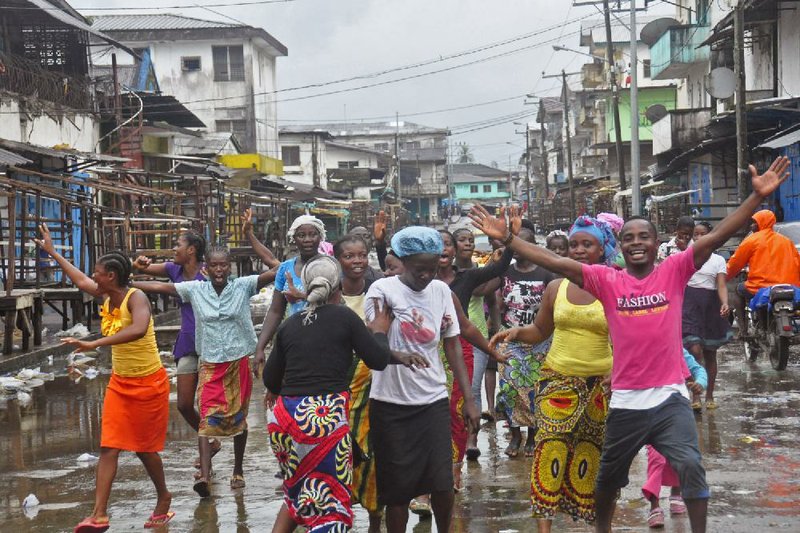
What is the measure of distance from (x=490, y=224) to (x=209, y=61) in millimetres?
57243

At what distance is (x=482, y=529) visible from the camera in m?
6.94

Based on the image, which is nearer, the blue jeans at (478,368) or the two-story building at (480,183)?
the blue jeans at (478,368)

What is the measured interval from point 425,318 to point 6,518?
3.37 meters

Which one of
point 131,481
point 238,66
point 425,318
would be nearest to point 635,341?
point 425,318

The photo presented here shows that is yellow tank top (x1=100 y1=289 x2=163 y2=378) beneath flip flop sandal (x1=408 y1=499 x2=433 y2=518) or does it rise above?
above

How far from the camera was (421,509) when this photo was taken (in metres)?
7.45

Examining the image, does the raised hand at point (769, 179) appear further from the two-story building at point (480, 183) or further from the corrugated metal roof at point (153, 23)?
the two-story building at point (480, 183)

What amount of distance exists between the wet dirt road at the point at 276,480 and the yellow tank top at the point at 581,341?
1072 millimetres

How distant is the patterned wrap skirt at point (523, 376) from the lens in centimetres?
892

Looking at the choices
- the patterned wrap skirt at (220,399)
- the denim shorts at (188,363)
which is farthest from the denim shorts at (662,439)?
the denim shorts at (188,363)

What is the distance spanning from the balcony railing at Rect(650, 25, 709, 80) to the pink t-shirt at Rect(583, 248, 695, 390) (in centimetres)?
3680

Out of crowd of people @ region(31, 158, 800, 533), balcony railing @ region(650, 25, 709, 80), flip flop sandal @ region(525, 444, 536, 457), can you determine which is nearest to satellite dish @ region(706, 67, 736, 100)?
balcony railing @ region(650, 25, 709, 80)

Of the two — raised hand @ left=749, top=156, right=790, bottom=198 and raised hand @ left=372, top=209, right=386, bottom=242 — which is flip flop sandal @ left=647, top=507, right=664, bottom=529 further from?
raised hand @ left=372, top=209, right=386, bottom=242

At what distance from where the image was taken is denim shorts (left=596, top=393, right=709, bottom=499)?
18.3 feet
